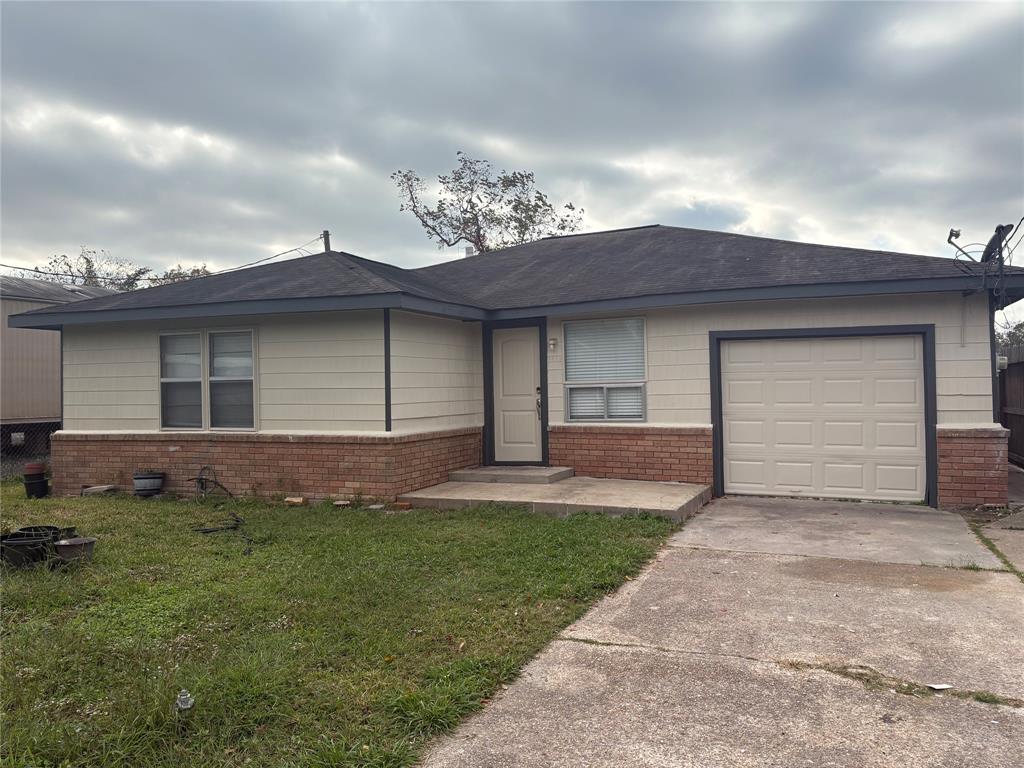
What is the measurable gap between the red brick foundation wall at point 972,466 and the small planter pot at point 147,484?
9.88 metres

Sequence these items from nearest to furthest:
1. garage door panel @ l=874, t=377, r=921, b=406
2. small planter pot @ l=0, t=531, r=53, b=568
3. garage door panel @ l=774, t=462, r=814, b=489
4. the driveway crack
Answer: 1. the driveway crack
2. small planter pot @ l=0, t=531, r=53, b=568
3. garage door panel @ l=874, t=377, r=921, b=406
4. garage door panel @ l=774, t=462, r=814, b=489

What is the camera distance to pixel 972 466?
7930 millimetres

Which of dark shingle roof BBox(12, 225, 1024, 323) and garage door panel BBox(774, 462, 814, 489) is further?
garage door panel BBox(774, 462, 814, 489)

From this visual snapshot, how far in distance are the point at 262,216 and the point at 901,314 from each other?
20.0m

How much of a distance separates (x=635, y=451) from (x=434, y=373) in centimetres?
288

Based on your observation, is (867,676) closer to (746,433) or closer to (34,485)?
(746,433)

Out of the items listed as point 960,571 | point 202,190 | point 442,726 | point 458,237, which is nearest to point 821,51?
point 960,571

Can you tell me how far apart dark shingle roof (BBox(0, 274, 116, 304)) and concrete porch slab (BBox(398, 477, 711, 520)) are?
12.2 meters

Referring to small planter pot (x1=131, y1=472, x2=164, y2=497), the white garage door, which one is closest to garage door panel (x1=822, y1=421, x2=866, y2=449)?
the white garage door

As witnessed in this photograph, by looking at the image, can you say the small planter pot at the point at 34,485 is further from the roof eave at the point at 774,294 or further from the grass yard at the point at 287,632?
the roof eave at the point at 774,294

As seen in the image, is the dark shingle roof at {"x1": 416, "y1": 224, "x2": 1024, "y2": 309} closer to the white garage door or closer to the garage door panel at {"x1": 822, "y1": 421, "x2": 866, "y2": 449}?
the white garage door

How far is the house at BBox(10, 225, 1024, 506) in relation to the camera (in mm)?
8141

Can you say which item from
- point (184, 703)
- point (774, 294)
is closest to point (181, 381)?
point (184, 703)

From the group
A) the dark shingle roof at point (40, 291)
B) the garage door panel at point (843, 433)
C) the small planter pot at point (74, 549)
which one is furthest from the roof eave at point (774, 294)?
the dark shingle roof at point (40, 291)
